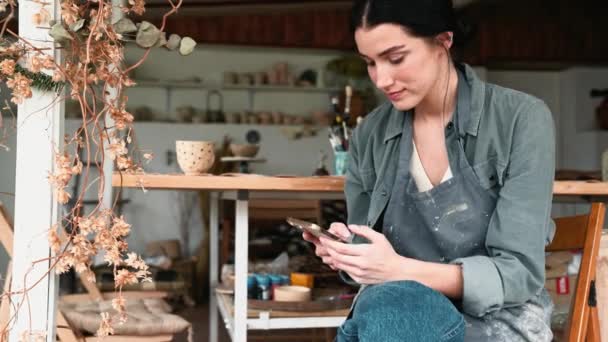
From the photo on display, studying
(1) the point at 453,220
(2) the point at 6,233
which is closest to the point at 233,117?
(2) the point at 6,233

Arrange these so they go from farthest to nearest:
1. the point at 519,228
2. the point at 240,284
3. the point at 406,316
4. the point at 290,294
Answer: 1. the point at 290,294
2. the point at 240,284
3. the point at 519,228
4. the point at 406,316

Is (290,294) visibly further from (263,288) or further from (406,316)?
(406,316)

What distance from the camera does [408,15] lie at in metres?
1.40

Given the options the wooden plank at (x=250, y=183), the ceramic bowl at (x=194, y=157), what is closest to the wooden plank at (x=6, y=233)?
the wooden plank at (x=250, y=183)

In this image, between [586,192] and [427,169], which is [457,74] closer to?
[427,169]

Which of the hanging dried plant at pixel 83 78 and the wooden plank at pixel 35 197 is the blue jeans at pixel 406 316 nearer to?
the hanging dried plant at pixel 83 78

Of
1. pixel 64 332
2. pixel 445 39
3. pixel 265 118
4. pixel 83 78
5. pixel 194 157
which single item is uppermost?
pixel 265 118

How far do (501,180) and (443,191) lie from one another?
13 centimetres

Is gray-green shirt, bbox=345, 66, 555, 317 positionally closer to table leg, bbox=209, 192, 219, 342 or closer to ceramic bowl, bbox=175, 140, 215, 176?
ceramic bowl, bbox=175, 140, 215, 176

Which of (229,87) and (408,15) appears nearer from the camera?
(408,15)

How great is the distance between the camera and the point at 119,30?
1199 millimetres

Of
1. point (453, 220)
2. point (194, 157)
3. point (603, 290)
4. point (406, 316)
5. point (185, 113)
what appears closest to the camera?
point (406, 316)

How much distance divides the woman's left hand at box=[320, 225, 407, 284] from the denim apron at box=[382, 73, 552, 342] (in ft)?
0.64

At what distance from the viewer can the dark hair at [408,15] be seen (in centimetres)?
140
